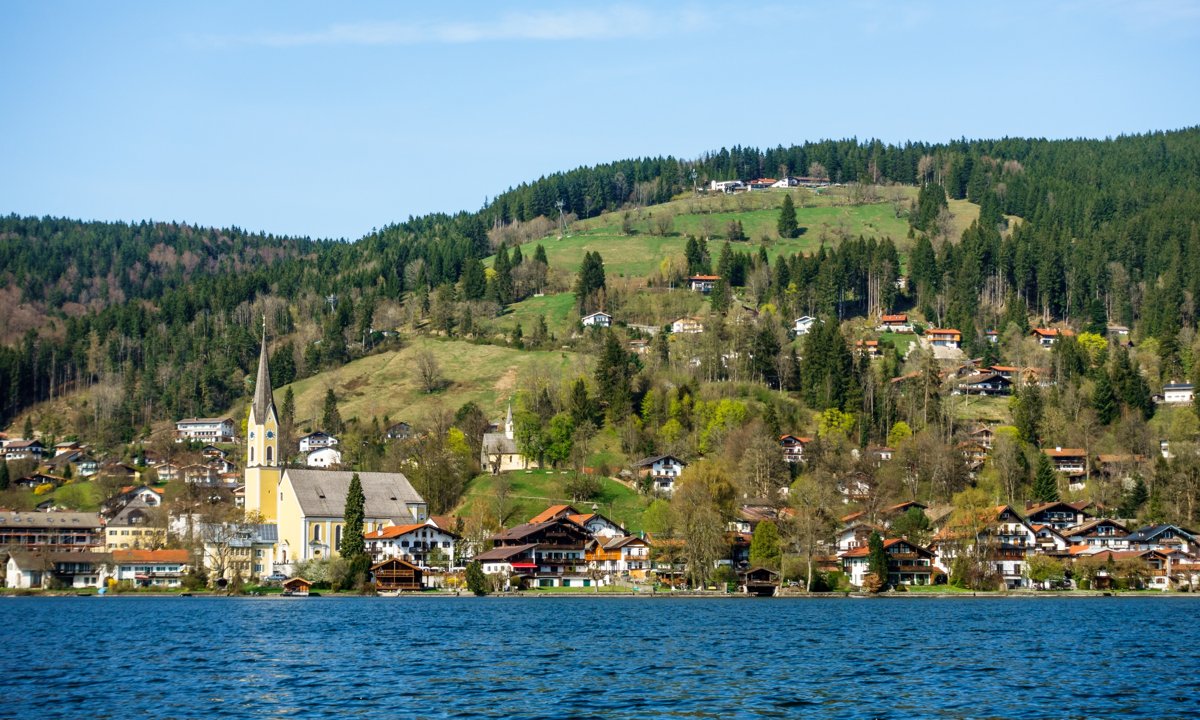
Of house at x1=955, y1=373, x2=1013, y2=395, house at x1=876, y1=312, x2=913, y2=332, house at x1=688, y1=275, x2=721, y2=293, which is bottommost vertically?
house at x1=955, y1=373, x2=1013, y2=395

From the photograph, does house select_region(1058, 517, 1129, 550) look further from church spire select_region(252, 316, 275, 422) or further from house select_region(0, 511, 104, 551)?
house select_region(0, 511, 104, 551)

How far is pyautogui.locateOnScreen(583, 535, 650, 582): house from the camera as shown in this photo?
109m

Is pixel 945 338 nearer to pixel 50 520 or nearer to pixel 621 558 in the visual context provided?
pixel 621 558

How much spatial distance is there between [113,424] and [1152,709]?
15674 cm

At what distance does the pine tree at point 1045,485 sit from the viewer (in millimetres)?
115938

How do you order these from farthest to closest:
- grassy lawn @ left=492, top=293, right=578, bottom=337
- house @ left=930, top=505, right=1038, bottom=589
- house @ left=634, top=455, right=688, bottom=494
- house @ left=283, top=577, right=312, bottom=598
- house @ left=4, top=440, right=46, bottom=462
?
grassy lawn @ left=492, top=293, right=578, bottom=337 → house @ left=4, top=440, right=46, bottom=462 → house @ left=634, top=455, right=688, bottom=494 → house @ left=283, top=577, right=312, bottom=598 → house @ left=930, top=505, right=1038, bottom=589

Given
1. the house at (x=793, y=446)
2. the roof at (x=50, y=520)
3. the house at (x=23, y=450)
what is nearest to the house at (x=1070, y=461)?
the house at (x=793, y=446)

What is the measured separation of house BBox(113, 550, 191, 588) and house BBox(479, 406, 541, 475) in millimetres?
32920

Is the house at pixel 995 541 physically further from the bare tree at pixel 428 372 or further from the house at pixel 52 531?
the house at pixel 52 531

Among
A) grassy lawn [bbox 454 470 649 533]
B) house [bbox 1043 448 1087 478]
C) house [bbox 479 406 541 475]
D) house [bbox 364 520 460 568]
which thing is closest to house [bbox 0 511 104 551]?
house [bbox 364 520 460 568]

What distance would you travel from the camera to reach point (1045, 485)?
116 metres

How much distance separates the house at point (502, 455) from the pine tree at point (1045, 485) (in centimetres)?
4960

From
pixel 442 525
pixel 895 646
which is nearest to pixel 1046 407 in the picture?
pixel 442 525

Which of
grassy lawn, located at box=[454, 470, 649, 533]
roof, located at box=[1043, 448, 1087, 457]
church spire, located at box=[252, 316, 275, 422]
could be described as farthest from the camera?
church spire, located at box=[252, 316, 275, 422]
